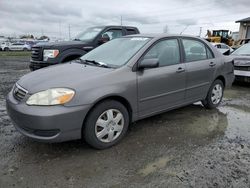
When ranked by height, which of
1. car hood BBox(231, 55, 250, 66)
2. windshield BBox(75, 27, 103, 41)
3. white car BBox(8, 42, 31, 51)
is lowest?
white car BBox(8, 42, 31, 51)

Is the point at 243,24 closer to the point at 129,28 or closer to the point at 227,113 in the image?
the point at 129,28

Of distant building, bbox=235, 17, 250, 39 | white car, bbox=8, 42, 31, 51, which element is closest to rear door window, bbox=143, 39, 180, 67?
distant building, bbox=235, 17, 250, 39

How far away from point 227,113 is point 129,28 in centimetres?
494

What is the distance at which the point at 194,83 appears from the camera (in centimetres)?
457

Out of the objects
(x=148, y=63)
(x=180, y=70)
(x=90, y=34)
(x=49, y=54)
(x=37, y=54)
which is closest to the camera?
(x=148, y=63)

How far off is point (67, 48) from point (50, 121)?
15.1 feet

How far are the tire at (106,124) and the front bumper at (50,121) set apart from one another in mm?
132

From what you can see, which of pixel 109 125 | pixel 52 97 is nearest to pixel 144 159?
pixel 109 125

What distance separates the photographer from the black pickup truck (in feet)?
22.7

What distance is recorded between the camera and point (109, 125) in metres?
3.36

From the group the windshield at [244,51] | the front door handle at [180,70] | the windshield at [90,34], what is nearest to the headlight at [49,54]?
the windshield at [90,34]

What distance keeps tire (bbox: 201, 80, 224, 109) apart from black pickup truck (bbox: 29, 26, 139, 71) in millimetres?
3983

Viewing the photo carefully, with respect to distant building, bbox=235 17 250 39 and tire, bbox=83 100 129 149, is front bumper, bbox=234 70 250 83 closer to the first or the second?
tire, bbox=83 100 129 149

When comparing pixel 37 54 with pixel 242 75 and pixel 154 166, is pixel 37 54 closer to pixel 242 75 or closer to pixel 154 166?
pixel 154 166
